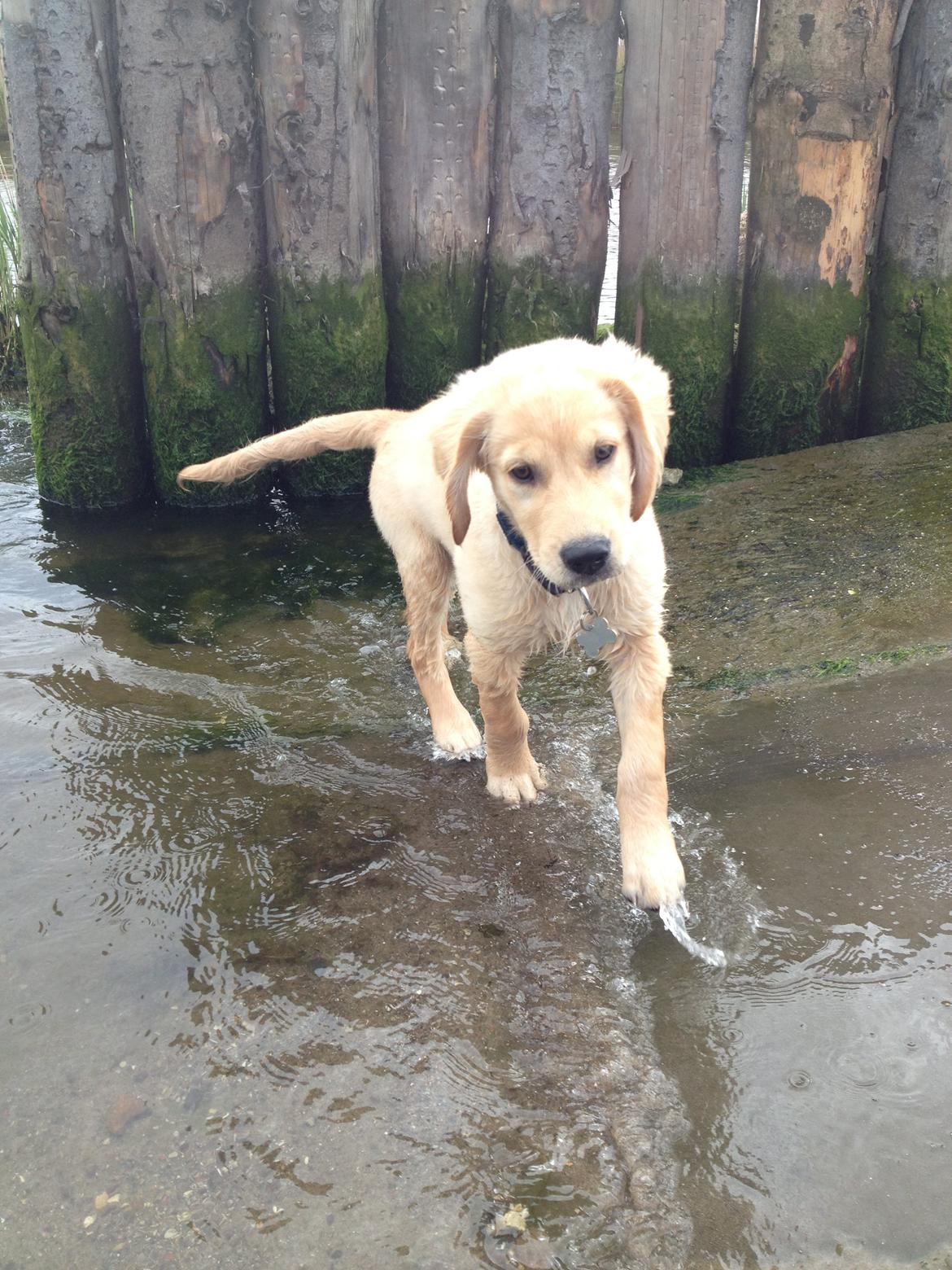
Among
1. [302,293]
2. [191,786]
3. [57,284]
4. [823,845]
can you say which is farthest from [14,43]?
[823,845]

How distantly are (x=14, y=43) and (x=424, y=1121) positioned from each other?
412 cm

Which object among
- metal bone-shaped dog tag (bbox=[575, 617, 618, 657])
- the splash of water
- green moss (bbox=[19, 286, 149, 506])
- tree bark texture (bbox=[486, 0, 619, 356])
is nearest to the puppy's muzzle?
metal bone-shaped dog tag (bbox=[575, 617, 618, 657])

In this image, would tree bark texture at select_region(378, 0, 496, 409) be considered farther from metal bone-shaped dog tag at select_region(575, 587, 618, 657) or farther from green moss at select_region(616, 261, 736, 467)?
metal bone-shaped dog tag at select_region(575, 587, 618, 657)

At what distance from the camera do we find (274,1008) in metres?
2.35

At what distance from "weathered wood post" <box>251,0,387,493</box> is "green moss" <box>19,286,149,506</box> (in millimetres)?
633

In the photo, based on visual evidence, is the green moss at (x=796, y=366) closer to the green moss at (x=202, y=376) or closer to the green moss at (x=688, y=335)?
the green moss at (x=688, y=335)

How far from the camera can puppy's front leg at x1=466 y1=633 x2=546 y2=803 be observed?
10.2 ft

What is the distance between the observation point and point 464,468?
109 inches

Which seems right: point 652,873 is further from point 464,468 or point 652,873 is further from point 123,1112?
point 123,1112

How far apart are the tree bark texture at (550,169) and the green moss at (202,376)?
1055mm

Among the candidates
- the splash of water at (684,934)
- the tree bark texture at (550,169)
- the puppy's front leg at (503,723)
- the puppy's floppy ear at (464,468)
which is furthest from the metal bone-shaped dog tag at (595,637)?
A: the tree bark texture at (550,169)

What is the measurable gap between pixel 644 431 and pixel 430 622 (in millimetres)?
1239

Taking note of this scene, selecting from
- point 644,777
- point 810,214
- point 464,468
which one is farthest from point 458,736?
point 810,214

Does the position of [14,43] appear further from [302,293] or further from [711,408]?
[711,408]
